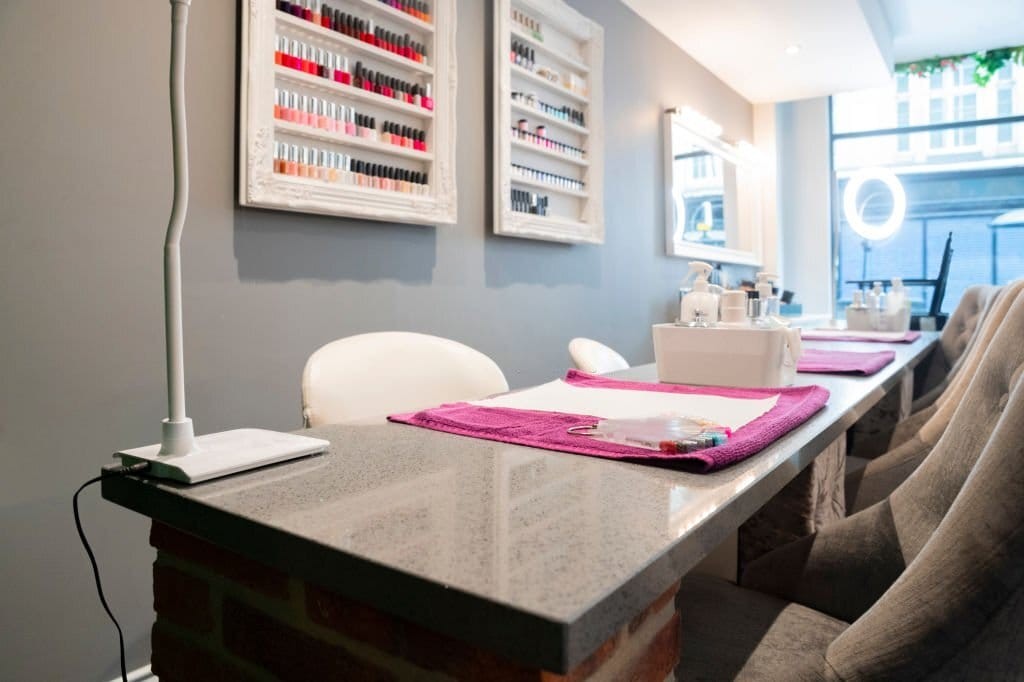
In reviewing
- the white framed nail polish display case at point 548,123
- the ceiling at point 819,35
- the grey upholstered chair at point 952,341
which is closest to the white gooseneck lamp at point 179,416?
the white framed nail polish display case at point 548,123

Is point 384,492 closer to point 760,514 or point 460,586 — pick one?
point 460,586

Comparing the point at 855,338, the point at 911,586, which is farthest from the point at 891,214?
the point at 911,586

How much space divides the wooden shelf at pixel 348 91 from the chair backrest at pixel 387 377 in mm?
845

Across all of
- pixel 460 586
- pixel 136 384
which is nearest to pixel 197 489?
pixel 460 586

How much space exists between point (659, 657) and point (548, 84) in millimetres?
2535

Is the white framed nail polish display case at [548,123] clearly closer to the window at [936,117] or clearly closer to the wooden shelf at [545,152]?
the wooden shelf at [545,152]

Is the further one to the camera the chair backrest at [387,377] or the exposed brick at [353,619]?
the chair backrest at [387,377]

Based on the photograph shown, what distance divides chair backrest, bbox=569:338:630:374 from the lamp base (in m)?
0.99

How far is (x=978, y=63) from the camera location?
4980mm

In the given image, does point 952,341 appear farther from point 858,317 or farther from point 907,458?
point 907,458

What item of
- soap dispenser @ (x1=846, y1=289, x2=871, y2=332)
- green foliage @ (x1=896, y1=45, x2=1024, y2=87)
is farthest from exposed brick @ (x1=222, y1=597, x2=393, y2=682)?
green foliage @ (x1=896, y1=45, x2=1024, y2=87)

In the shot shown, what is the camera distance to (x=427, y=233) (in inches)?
87.7

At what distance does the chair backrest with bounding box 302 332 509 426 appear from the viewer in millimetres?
1128

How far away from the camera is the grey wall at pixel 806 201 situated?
217 inches
